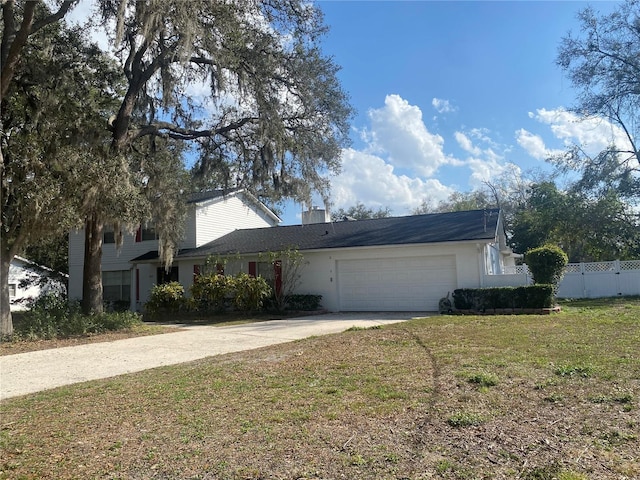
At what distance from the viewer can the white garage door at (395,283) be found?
16016mm

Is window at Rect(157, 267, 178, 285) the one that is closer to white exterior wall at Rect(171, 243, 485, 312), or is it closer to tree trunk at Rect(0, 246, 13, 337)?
white exterior wall at Rect(171, 243, 485, 312)

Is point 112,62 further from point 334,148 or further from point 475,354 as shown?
point 475,354

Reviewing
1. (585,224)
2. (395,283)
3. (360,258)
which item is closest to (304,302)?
(360,258)

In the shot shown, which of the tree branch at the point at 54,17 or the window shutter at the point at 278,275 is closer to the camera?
the tree branch at the point at 54,17

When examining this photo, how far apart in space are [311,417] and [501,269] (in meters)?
19.5

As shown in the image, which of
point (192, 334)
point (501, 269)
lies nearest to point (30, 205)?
point (192, 334)

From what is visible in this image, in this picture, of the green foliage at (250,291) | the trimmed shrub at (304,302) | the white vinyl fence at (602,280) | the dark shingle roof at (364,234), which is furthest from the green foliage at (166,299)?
the white vinyl fence at (602,280)

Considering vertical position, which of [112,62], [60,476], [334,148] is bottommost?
[60,476]

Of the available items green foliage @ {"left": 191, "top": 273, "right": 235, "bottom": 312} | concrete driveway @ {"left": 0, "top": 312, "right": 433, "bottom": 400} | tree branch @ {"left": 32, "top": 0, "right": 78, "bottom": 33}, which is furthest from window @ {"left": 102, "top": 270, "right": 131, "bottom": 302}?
tree branch @ {"left": 32, "top": 0, "right": 78, "bottom": 33}

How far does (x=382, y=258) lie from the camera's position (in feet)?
55.3

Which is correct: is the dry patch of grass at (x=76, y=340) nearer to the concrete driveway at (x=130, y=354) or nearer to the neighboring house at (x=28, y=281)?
the concrete driveway at (x=130, y=354)

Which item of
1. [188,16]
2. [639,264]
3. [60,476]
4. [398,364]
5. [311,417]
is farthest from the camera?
[639,264]

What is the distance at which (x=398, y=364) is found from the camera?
20.7 feet

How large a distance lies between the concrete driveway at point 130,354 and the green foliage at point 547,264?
600cm
